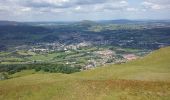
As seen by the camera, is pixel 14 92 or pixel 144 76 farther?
pixel 144 76

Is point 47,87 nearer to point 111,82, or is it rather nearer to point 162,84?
point 111,82

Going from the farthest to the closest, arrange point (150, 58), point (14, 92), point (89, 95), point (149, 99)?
point (150, 58)
point (14, 92)
point (89, 95)
point (149, 99)

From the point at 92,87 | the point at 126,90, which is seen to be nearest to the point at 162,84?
the point at 126,90

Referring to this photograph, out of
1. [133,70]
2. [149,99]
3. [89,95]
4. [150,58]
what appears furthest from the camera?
[150,58]

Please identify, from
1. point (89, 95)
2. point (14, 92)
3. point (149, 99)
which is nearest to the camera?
point (149, 99)

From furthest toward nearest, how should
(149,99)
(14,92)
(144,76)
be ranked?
(144,76), (14,92), (149,99)

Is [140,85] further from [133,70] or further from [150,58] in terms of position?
[150,58]

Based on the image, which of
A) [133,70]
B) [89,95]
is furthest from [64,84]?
[133,70]
